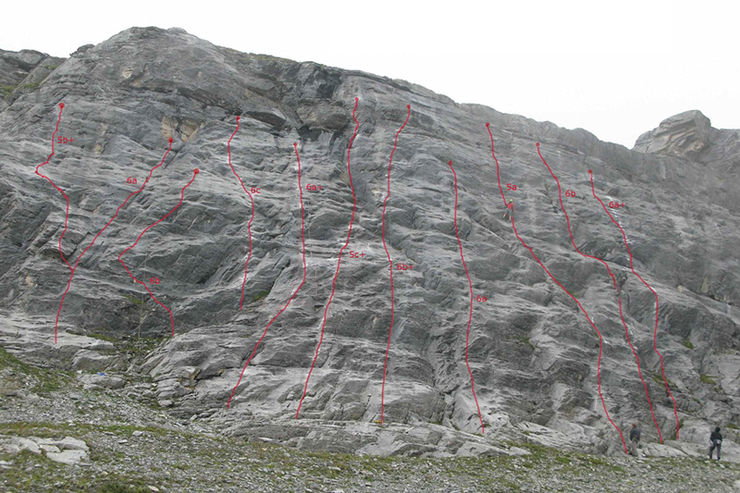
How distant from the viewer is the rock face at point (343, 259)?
32219 millimetres

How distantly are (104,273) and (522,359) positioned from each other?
87.7ft

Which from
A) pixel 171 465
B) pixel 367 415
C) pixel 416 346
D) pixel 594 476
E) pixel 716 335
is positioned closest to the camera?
pixel 171 465

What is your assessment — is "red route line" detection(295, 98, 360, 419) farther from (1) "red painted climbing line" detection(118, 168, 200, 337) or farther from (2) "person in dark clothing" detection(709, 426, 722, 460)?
(2) "person in dark clothing" detection(709, 426, 722, 460)

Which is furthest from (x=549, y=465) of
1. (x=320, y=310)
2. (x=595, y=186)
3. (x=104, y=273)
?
(x=595, y=186)

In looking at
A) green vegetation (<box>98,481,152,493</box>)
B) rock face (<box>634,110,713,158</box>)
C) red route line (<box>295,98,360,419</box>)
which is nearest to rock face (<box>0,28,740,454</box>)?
red route line (<box>295,98,360,419</box>)

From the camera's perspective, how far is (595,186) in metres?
56.8

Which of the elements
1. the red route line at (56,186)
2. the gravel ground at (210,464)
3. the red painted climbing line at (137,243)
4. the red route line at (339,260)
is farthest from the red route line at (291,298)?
the red route line at (56,186)

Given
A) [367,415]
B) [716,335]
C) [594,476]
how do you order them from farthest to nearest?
1. [716,335]
2. [367,415]
3. [594,476]

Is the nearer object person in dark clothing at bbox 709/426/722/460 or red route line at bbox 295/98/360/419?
red route line at bbox 295/98/360/419

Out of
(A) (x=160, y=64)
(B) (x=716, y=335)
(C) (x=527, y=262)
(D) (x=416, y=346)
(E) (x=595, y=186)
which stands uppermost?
(A) (x=160, y=64)

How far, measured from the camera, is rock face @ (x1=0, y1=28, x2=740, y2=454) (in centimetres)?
3222

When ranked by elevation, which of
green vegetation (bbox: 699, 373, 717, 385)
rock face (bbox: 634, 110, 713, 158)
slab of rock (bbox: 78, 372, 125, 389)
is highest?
rock face (bbox: 634, 110, 713, 158)

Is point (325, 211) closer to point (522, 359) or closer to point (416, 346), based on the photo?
point (416, 346)

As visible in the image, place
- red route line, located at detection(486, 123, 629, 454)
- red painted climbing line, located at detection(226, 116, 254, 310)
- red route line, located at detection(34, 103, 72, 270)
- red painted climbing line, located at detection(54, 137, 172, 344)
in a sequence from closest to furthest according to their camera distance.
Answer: red route line, located at detection(486, 123, 629, 454)
red painted climbing line, located at detection(54, 137, 172, 344)
red route line, located at detection(34, 103, 72, 270)
red painted climbing line, located at detection(226, 116, 254, 310)
